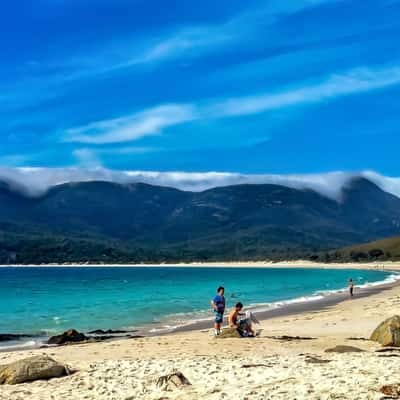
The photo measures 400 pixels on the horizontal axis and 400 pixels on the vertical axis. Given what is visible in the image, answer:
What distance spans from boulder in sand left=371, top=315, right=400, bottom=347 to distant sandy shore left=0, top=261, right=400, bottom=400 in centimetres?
38

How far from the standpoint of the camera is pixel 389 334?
59.2 ft

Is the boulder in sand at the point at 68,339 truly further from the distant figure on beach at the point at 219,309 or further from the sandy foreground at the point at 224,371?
the distant figure on beach at the point at 219,309

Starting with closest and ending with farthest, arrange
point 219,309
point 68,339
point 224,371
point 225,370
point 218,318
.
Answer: point 224,371 → point 225,370 → point 218,318 → point 219,309 → point 68,339

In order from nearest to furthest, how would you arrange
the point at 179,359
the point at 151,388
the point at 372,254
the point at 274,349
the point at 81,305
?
the point at 151,388 → the point at 179,359 → the point at 274,349 → the point at 81,305 → the point at 372,254

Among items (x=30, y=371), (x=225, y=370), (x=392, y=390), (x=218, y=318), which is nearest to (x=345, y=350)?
(x=225, y=370)

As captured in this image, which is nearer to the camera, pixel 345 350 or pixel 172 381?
pixel 172 381

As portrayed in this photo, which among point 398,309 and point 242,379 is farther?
point 398,309

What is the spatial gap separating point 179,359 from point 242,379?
10.9 feet

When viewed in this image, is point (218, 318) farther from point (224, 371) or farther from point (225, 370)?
point (224, 371)

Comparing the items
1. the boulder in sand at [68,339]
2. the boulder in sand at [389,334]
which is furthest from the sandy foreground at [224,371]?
the boulder in sand at [68,339]

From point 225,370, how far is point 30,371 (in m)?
4.40

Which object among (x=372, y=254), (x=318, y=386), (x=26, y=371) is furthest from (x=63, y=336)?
(x=372, y=254)

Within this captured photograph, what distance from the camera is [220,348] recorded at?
58.5ft

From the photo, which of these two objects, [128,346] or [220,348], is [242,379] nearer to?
[220,348]
